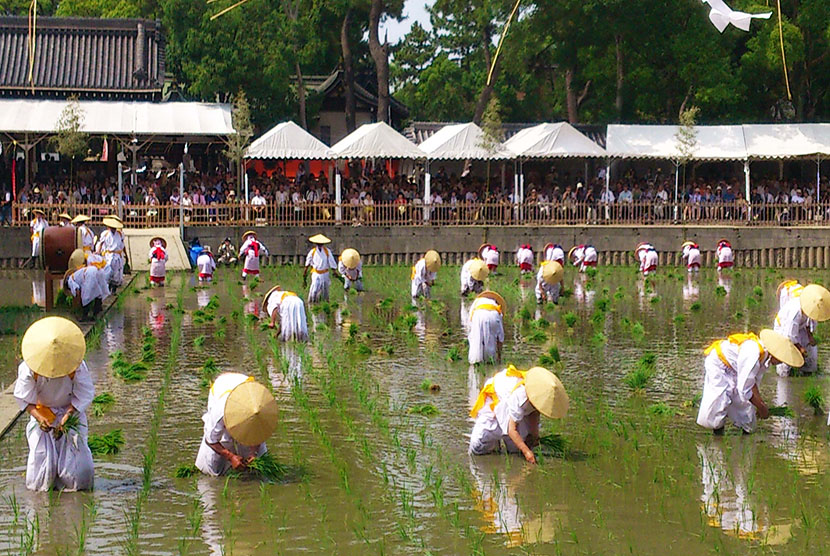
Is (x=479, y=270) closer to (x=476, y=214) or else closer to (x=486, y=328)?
(x=486, y=328)

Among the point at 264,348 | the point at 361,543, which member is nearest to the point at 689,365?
the point at 264,348

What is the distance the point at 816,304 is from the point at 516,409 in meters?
4.80

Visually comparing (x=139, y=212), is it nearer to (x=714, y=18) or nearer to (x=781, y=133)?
(x=781, y=133)

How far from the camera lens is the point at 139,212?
103 ft

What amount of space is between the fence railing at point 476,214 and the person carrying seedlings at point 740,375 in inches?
852

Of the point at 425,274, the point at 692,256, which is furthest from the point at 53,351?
the point at 692,256

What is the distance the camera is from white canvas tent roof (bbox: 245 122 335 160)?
109ft

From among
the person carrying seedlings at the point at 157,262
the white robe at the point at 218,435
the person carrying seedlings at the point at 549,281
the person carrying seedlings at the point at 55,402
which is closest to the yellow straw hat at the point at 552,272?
the person carrying seedlings at the point at 549,281

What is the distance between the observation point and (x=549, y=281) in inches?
832

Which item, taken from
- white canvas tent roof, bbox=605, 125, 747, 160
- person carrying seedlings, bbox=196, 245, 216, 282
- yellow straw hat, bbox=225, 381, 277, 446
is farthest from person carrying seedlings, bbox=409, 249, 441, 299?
white canvas tent roof, bbox=605, 125, 747, 160

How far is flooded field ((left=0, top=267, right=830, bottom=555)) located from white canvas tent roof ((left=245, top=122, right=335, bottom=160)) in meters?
15.1

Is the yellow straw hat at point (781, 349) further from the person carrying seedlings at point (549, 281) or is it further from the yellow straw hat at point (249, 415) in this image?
the person carrying seedlings at point (549, 281)

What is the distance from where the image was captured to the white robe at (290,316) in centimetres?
1700

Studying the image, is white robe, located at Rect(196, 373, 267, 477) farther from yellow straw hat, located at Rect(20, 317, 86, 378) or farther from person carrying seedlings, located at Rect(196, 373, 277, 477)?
yellow straw hat, located at Rect(20, 317, 86, 378)
